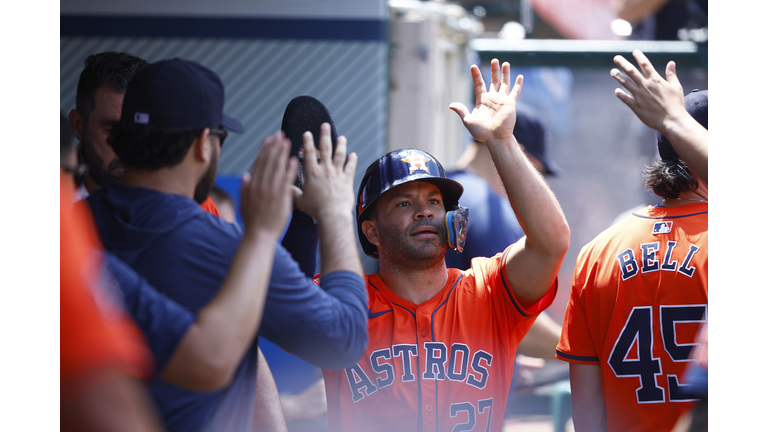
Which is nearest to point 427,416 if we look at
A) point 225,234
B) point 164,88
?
point 225,234

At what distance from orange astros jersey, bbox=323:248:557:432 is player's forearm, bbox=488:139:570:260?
0.18 m

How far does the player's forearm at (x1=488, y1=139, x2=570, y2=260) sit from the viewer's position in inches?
70.4

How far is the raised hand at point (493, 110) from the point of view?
71.0 inches

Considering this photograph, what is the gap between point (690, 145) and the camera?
156 centimetres

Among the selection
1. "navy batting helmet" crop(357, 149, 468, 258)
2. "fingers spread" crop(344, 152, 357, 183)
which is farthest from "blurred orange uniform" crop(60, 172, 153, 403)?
"navy batting helmet" crop(357, 149, 468, 258)

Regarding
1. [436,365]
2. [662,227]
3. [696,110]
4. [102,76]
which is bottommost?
[436,365]

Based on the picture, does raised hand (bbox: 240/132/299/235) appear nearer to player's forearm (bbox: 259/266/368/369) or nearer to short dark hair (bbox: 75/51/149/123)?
player's forearm (bbox: 259/266/368/369)

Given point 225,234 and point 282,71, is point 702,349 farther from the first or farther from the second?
point 282,71

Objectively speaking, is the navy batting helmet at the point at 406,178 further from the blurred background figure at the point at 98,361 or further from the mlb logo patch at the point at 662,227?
the blurred background figure at the point at 98,361

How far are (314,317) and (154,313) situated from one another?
29 cm

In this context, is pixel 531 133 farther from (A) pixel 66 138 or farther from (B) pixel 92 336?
(B) pixel 92 336

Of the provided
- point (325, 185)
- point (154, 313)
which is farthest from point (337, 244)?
point (154, 313)

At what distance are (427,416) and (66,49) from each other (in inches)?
102

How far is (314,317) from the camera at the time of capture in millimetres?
1287
